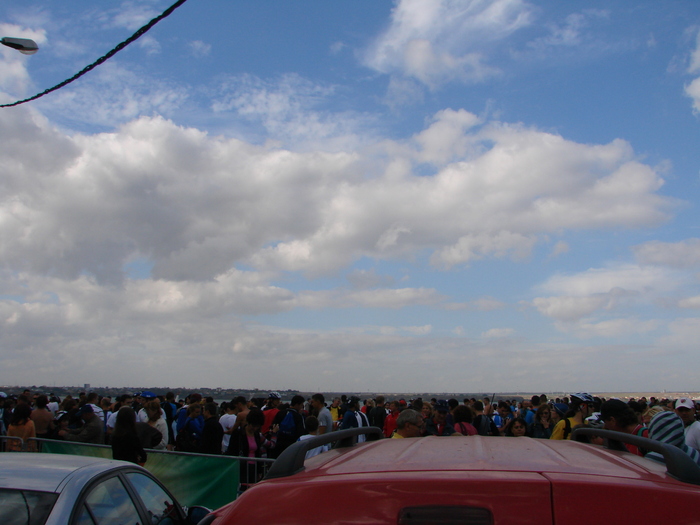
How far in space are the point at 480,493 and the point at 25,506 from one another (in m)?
3.33

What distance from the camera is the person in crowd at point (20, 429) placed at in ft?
32.8

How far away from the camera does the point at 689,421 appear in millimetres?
9070

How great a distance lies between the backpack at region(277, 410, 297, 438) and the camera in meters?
9.86

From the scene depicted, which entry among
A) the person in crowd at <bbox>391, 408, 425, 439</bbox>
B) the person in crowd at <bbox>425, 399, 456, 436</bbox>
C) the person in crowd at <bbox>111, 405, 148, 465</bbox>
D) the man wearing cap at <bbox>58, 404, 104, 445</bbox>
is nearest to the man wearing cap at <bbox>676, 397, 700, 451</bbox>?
the person in crowd at <bbox>425, 399, 456, 436</bbox>

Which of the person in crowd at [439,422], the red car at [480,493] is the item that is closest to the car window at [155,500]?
the red car at [480,493]

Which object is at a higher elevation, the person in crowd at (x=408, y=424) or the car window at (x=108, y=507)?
the person in crowd at (x=408, y=424)

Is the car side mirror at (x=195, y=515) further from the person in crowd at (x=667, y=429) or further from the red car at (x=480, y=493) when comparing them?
the person in crowd at (x=667, y=429)

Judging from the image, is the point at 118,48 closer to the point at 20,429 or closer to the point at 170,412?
the point at 20,429

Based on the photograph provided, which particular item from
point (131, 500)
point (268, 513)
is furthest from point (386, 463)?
point (131, 500)

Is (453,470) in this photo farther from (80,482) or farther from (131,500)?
(131,500)

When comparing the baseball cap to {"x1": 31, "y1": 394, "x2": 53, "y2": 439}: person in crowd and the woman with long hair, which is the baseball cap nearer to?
the woman with long hair

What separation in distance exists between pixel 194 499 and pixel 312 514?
314 inches

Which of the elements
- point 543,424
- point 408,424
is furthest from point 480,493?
point 543,424

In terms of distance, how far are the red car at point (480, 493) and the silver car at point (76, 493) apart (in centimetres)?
257
